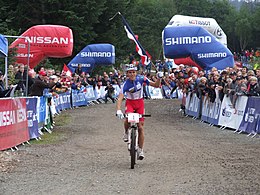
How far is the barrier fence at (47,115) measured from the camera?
1384cm

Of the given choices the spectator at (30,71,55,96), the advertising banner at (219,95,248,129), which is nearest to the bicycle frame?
the spectator at (30,71,55,96)

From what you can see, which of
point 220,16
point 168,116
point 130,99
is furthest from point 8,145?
point 220,16

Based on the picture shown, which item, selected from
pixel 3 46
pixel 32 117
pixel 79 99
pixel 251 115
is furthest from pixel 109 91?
pixel 3 46

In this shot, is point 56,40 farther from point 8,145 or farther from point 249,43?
point 249,43

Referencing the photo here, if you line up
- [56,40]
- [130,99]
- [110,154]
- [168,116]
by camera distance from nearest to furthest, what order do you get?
[130,99] < [110,154] < [56,40] < [168,116]

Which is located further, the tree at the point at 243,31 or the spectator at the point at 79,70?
the tree at the point at 243,31

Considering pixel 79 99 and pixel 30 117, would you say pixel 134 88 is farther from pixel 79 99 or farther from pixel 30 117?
pixel 79 99

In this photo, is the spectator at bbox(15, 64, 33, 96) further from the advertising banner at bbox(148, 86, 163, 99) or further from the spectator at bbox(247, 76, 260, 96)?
the advertising banner at bbox(148, 86, 163, 99)

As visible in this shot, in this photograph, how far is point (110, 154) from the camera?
1344cm

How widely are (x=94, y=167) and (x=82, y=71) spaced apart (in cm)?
2737

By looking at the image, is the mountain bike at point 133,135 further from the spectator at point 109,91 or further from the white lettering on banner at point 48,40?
the spectator at point 109,91

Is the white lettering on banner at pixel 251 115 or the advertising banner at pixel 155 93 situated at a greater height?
the white lettering on banner at pixel 251 115

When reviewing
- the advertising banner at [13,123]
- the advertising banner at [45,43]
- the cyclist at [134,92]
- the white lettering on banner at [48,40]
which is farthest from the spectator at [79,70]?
the cyclist at [134,92]

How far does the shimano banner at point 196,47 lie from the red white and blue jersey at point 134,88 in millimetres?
12357
